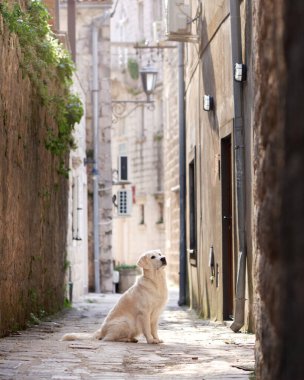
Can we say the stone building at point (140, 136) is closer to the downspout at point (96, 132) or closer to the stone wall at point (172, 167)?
the stone wall at point (172, 167)

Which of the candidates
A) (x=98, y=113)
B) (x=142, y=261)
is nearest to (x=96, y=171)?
(x=98, y=113)

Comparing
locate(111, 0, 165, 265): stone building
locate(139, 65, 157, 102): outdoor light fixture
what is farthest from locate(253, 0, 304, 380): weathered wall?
locate(111, 0, 165, 265): stone building

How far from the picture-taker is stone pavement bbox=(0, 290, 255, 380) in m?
6.50

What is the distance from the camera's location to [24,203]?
10914 millimetres

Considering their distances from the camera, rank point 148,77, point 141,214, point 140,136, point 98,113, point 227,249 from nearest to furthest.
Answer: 1. point 227,249
2. point 98,113
3. point 148,77
4. point 140,136
5. point 141,214

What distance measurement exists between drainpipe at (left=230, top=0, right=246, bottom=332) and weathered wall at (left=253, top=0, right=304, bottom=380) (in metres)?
5.39

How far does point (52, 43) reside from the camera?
13.3m

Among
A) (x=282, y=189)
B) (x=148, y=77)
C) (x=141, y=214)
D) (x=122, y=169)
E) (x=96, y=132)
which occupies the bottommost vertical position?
(x=282, y=189)

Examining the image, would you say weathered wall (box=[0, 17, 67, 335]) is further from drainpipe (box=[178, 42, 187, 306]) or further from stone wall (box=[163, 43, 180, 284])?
stone wall (box=[163, 43, 180, 284])

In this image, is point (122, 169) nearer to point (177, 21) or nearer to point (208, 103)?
point (177, 21)

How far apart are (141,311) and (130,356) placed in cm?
143

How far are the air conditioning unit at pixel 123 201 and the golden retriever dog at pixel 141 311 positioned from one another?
791 inches

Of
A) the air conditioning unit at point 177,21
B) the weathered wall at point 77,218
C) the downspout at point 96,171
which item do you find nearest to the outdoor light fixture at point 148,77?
the downspout at point 96,171

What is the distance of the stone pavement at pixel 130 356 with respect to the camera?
6.50 meters
